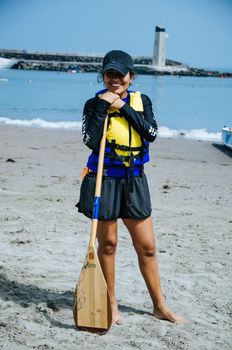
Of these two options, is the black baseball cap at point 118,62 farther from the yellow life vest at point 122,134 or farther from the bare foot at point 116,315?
the bare foot at point 116,315

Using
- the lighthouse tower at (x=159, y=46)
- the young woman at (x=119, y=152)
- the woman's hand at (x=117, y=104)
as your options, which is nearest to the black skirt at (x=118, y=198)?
the young woman at (x=119, y=152)

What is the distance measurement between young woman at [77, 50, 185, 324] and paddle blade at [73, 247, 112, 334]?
0.59ft

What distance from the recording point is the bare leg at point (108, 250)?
3.90 meters

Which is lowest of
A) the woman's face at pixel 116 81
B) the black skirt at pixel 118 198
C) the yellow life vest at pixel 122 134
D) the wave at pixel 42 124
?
the wave at pixel 42 124

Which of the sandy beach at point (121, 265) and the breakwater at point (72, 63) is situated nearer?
the sandy beach at point (121, 265)

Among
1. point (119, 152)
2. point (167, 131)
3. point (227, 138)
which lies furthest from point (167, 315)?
point (167, 131)

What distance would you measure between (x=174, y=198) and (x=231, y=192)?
140 centimetres

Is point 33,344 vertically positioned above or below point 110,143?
below

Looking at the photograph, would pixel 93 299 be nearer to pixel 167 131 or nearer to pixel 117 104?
pixel 117 104

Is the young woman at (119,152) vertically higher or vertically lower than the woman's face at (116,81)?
lower

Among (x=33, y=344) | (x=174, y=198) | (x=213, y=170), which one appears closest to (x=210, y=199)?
(x=174, y=198)

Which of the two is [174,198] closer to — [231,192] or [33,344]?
[231,192]

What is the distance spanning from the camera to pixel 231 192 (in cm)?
970

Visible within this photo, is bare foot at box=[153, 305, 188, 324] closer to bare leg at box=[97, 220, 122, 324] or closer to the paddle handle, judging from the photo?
bare leg at box=[97, 220, 122, 324]
